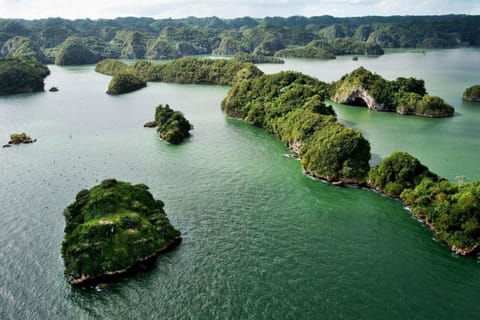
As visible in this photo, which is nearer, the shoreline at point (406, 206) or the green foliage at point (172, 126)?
the shoreline at point (406, 206)

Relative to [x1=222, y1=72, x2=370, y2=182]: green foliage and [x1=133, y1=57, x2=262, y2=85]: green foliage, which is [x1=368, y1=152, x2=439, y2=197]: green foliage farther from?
[x1=133, y1=57, x2=262, y2=85]: green foliage

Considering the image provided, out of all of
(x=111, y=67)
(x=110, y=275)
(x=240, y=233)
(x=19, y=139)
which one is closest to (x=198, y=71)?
(x=111, y=67)

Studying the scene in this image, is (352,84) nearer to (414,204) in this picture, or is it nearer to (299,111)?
(299,111)

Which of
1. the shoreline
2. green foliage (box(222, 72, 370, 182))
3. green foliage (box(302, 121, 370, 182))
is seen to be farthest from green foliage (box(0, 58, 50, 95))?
green foliage (box(302, 121, 370, 182))

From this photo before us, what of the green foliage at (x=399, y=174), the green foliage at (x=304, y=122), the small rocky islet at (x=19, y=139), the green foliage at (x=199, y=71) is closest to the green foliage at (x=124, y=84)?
the green foliage at (x=199, y=71)

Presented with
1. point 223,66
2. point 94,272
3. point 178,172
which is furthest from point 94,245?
point 223,66

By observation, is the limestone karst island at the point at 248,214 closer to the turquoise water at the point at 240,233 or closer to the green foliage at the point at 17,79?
the turquoise water at the point at 240,233

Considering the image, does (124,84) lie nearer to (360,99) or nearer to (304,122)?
(360,99)
